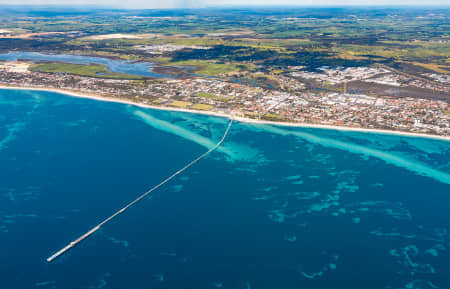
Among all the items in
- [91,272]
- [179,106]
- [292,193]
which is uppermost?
[179,106]

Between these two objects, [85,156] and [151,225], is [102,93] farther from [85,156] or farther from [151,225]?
[151,225]

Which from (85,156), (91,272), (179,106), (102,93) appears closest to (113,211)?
(91,272)

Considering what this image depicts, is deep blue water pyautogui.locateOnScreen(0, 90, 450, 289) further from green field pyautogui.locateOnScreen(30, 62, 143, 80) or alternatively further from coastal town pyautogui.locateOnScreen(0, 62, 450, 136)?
green field pyautogui.locateOnScreen(30, 62, 143, 80)

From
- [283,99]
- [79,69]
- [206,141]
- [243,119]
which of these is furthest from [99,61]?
[206,141]

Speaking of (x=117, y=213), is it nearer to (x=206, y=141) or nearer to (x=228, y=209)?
(x=228, y=209)

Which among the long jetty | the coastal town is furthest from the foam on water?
the coastal town
